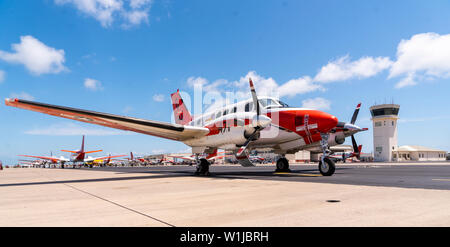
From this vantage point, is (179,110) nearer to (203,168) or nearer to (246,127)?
(203,168)

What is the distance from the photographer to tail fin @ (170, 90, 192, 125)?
22.9m

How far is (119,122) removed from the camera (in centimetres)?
1509

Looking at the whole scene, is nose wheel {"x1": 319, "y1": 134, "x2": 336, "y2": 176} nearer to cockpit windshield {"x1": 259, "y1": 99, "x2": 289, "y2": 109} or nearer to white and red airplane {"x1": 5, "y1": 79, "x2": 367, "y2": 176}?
white and red airplane {"x1": 5, "y1": 79, "x2": 367, "y2": 176}

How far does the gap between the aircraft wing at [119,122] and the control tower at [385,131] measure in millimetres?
92964

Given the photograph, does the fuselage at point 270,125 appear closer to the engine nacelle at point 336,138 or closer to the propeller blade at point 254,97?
the propeller blade at point 254,97

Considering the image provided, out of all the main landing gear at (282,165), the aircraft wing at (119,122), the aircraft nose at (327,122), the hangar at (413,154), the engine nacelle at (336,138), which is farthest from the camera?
the hangar at (413,154)

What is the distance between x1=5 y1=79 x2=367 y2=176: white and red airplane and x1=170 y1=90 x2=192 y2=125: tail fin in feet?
15.1

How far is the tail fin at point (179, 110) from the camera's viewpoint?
75.2ft

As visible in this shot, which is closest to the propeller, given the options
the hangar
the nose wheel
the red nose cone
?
the red nose cone

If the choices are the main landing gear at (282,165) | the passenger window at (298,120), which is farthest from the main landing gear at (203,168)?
the passenger window at (298,120)

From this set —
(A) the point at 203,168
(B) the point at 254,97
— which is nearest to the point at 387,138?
(A) the point at 203,168
